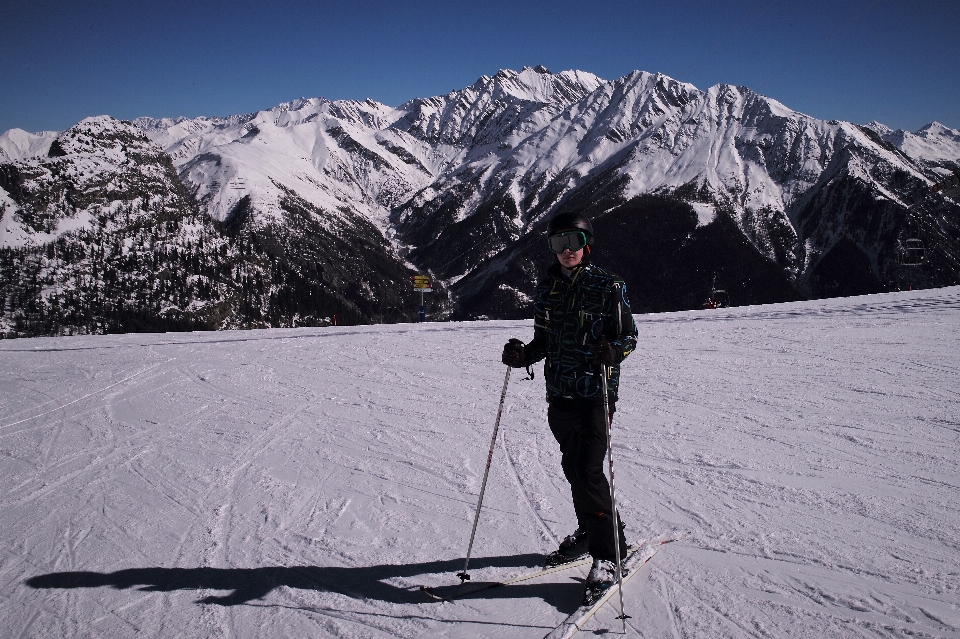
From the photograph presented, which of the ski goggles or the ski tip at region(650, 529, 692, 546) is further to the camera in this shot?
the ski tip at region(650, 529, 692, 546)

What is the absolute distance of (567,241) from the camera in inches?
144

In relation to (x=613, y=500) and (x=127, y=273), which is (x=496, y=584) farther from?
(x=127, y=273)

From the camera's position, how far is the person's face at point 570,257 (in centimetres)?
365

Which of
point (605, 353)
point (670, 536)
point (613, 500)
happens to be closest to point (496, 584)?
point (613, 500)

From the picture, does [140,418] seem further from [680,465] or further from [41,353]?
[41,353]

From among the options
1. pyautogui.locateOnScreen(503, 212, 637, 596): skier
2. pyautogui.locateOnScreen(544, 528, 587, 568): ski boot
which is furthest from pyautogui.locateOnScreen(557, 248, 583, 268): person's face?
pyautogui.locateOnScreen(544, 528, 587, 568): ski boot

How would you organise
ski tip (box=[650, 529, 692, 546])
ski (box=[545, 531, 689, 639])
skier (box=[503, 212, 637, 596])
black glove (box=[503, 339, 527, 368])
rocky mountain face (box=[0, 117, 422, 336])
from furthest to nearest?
rocky mountain face (box=[0, 117, 422, 336])
ski tip (box=[650, 529, 692, 546])
black glove (box=[503, 339, 527, 368])
skier (box=[503, 212, 637, 596])
ski (box=[545, 531, 689, 639])

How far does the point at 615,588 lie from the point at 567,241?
7.46 ft

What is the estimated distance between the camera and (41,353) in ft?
47.0

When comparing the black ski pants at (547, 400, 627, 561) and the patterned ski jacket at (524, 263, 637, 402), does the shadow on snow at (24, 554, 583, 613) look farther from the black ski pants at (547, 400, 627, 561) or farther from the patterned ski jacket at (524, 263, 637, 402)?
the patterned ski jacket at (524, 263, 637, 402)

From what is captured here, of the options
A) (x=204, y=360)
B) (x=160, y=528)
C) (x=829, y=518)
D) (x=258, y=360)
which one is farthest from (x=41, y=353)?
(x=829, y=518)

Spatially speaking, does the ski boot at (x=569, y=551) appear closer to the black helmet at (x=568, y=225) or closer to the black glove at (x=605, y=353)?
the black glove at (x=605, y=353)

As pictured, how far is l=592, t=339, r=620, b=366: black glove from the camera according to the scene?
3389mm

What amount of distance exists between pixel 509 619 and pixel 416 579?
0.77m
